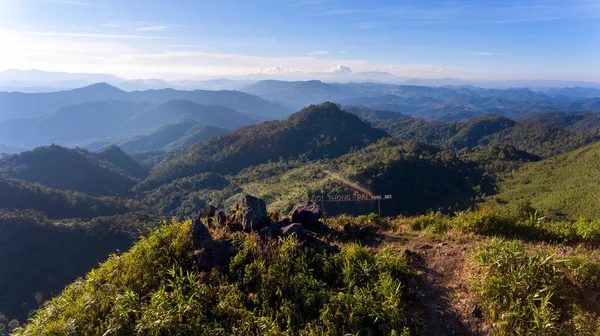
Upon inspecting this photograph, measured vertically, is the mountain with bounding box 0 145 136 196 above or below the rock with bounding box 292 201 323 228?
below

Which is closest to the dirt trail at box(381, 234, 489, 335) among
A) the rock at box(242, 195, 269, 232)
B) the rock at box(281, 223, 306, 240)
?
the rock at box(281, 223, 306, 240)

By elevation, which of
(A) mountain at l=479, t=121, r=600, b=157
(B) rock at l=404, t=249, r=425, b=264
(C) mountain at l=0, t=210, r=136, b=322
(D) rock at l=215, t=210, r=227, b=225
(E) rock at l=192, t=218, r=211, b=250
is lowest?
(C) mountain at l=0, t=210, r=136, b=322

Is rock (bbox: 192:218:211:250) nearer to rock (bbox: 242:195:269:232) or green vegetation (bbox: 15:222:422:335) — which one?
green vegetation (bbox: 15:222:422:335)

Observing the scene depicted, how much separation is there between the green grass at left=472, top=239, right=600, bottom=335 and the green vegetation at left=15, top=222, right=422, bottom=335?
117 cm

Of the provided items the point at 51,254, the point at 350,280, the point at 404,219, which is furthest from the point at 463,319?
the point at 51,254

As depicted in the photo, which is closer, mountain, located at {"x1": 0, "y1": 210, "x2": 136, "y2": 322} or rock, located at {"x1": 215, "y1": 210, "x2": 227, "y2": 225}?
rock, located at {"x1": 215, "y1": 210, "x2": 227, "y2": 225}

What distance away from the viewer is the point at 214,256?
6.27m

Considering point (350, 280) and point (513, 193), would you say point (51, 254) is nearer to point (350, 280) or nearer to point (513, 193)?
point (350, 280)

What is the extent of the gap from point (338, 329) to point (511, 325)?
2.52m

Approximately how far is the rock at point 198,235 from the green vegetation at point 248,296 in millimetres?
251

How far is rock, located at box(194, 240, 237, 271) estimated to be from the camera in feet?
20.3

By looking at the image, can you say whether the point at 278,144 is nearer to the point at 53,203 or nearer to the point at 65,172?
the point at 53,203

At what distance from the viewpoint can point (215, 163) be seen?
392 feet

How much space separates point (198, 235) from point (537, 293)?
6.36m
